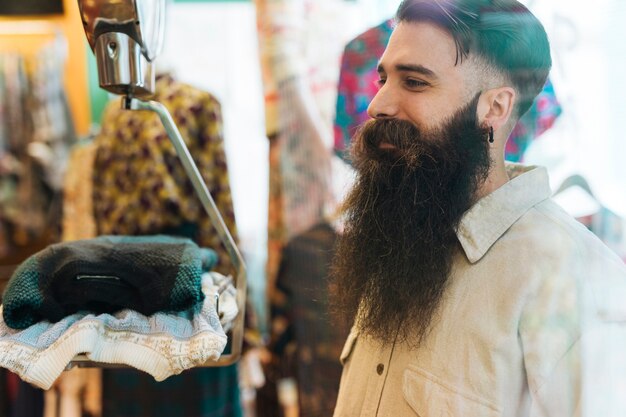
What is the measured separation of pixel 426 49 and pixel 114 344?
500 millimetres

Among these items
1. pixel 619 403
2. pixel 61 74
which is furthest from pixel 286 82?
pixel 619 403

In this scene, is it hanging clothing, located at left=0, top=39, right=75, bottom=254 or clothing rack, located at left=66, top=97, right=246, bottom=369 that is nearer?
clothing rack, located at left=66, top=97, right=246, bottom=369

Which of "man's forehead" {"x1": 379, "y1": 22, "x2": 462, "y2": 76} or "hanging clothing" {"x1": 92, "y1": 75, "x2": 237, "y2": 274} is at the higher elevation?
"man's forehead" {"x1": 379, "y1": 22, "x2": 462, "y2": 76}

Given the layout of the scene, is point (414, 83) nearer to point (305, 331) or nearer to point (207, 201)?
point (207, 201)

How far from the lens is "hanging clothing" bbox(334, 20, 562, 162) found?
0.92m

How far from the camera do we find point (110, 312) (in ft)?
2.70

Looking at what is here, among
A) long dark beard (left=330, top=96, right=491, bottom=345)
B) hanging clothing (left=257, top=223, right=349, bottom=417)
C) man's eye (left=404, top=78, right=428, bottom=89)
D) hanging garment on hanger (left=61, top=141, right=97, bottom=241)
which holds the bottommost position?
hanging clothing (left=257, top=223, right=349, bottom=417)

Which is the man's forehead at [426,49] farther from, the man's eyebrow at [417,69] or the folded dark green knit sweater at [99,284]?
the folded dark green knit sweater at [99,284]

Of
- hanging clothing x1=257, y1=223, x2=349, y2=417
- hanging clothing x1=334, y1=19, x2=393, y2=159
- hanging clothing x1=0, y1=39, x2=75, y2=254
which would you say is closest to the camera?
hanging clothing x1=334, y1=19, x2=393, y2=159

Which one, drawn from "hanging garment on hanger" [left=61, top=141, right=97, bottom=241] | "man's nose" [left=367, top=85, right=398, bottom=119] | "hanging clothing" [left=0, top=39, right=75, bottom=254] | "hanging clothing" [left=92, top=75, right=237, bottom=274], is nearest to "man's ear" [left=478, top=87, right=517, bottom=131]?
"man's nose" [left=367, top=85, right=398, bottom=119]

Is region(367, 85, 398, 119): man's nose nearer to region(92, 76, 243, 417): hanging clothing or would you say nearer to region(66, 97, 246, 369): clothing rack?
region(66, 97, 246, 369): clothing rack

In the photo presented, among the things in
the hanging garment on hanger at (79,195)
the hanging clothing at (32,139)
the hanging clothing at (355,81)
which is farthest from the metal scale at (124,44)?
the hanging clothing at (32,139)

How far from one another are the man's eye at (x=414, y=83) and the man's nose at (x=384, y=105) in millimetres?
27

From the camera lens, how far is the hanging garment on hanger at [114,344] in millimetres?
737
